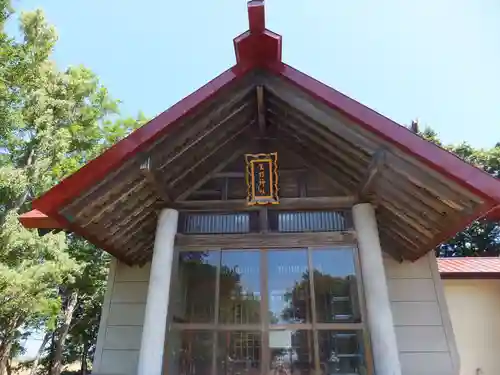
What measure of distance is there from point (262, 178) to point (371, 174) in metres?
1.22

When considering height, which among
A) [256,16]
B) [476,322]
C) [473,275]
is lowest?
[476,322]

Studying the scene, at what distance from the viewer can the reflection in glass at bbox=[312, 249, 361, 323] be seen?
3.68 m

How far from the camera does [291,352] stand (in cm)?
356

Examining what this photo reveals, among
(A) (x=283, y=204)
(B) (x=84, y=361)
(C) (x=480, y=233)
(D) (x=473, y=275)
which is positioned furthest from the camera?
(C) (x=480, y=233)

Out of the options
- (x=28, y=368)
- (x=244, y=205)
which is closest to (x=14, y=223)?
(x=244, y=205)

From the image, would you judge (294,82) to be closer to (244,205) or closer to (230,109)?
(230,109)

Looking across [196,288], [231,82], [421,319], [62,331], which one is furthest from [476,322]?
[62,331]

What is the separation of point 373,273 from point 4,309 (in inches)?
360

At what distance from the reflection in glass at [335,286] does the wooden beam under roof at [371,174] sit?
65 cm

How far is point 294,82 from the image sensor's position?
3.56 m

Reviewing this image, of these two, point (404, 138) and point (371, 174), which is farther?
point (371, 174)

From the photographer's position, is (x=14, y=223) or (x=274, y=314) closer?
(x=274, y=314)

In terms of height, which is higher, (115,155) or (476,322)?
(115,155)

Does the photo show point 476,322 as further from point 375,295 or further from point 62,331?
point 62,331
